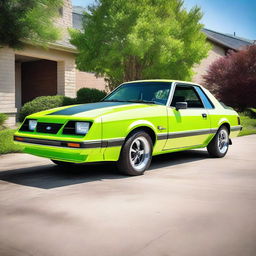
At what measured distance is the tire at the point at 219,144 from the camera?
7781mm

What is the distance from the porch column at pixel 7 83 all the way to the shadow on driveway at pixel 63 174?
29.6ft

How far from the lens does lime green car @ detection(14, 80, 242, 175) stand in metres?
5.36

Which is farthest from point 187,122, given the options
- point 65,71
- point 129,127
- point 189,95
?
point 65,71

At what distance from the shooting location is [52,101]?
50.6ft

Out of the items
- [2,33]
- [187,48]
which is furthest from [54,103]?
[187,48]

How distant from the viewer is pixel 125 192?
483 centimetres

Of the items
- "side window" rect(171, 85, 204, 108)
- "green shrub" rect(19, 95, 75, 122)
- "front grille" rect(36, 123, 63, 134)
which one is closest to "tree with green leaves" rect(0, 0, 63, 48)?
"green shrub" rect(19, 95, 75, 122)

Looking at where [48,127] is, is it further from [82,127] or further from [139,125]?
[139,125]

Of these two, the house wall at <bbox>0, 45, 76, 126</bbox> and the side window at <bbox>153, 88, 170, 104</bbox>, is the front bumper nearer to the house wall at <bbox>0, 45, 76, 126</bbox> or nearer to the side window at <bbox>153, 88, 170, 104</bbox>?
the side window at <bbox>153, 88, 170, 104</bbox>

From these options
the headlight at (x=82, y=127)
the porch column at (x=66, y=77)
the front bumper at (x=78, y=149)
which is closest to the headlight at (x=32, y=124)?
the front bumper at (x=78, y=149)

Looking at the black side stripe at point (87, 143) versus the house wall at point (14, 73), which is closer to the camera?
the black side stripe at point (87, 143)

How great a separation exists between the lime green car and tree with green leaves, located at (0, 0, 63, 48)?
6167 mm

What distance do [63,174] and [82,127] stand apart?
43.5 inches

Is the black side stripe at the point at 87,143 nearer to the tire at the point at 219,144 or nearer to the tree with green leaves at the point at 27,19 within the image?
the tire at the point at 219,144
